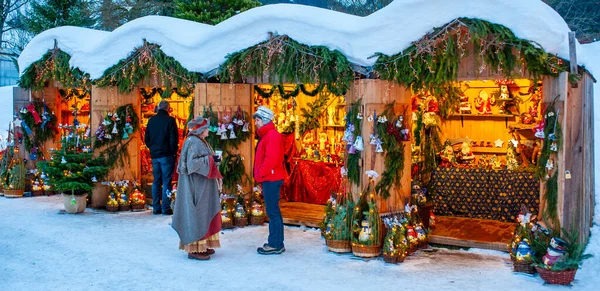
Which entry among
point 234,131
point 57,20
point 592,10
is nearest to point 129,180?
point 234,131

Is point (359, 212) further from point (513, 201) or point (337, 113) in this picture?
point (337, 113)

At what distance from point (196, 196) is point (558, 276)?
4.11 metres

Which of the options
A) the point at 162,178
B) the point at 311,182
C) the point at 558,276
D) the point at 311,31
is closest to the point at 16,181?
the point at 162,178

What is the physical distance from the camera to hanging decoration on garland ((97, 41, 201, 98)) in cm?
1010

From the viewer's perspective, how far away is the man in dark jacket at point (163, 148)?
1035 cm

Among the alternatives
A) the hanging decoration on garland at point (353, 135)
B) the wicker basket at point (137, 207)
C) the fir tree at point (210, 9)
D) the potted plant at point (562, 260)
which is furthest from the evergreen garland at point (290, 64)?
the fir tree at point (210, 9)

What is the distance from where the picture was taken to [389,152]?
8.25 m

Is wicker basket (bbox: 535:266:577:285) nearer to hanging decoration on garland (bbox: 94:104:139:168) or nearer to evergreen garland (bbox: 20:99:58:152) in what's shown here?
hanging decoration on garland (bbox: 94:104:139:168)

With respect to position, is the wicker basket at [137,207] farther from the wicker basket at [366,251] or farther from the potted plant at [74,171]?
the wicker basket at [366,251]

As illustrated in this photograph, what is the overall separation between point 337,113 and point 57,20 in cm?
1355

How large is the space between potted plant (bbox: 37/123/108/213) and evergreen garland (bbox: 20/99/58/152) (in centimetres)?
227

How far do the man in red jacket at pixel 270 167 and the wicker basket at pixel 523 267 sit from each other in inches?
110

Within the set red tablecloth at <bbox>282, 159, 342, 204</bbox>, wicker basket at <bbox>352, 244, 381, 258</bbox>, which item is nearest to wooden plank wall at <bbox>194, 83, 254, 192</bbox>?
red tablecloth at <bbox>282, 159, 342, 204</bbox>

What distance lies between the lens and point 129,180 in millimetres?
11328
